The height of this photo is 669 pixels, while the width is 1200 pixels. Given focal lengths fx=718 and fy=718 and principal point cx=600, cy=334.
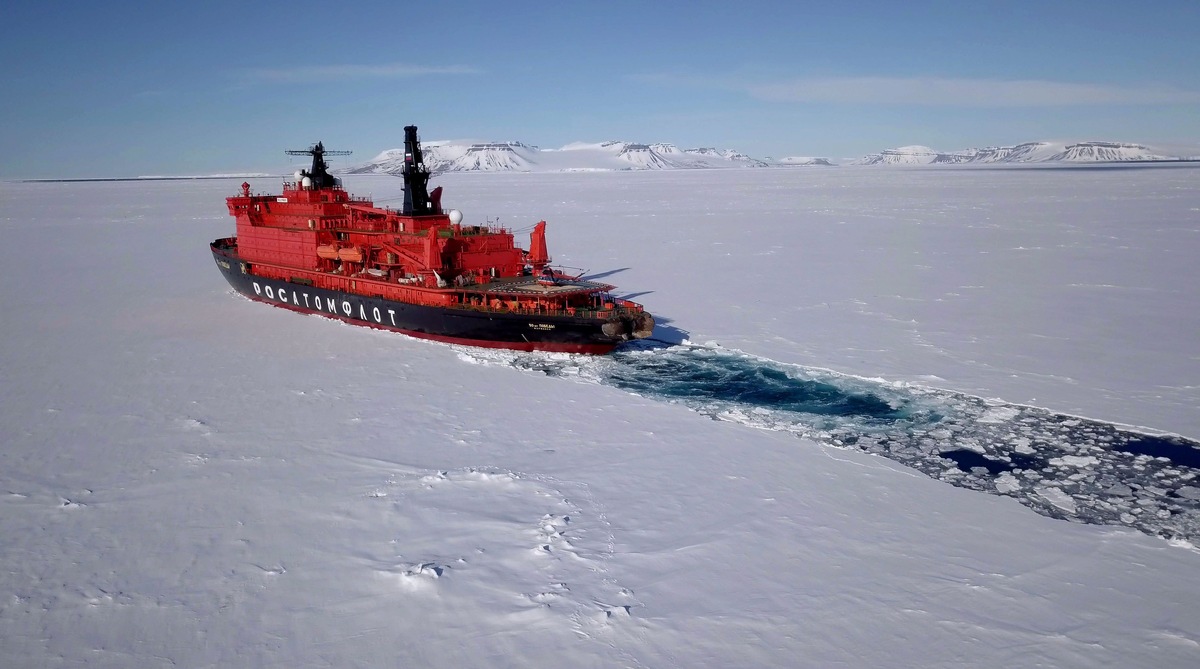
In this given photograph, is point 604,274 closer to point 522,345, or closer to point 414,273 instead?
point 414,273

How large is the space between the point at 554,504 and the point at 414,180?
16110 millimetres

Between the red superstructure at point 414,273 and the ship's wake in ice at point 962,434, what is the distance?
62.6 inches

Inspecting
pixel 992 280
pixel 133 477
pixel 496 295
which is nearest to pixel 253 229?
pixel 496 295

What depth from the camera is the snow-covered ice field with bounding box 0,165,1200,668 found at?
776 centimetres

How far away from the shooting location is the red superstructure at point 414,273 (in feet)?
64.6

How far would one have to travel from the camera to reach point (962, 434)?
1332 centimetres

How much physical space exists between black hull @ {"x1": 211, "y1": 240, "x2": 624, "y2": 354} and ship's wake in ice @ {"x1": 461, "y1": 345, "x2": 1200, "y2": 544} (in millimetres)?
1284

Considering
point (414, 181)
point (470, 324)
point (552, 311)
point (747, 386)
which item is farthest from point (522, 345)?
point (414, 181)

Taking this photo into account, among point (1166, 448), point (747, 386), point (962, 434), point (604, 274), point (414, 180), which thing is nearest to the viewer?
point (1166, 448)

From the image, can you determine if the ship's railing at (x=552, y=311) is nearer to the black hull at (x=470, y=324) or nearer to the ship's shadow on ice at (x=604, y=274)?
the black hull at (x=470, y=324)

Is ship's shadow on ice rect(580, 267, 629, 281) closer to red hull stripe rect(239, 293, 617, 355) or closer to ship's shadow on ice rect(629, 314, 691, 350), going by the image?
ship's shadow on ice rect(629, 314, 691, 350)

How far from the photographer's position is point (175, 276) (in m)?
32.2

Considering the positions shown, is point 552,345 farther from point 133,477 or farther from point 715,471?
point 133,477

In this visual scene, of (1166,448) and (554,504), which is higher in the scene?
(1166,448)
